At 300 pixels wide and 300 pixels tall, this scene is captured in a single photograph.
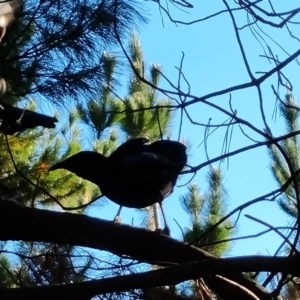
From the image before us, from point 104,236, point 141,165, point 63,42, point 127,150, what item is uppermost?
point 63,42

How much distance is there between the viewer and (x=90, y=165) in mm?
1873

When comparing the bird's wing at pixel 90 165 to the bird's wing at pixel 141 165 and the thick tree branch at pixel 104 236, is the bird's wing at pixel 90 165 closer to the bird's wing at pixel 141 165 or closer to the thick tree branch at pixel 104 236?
the bird's wing at pixel 141 165

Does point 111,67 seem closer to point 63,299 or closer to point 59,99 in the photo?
point 59,99

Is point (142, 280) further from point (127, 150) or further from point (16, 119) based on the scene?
point (16, 119)

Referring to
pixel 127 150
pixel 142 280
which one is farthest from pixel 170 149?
pixel 142 280

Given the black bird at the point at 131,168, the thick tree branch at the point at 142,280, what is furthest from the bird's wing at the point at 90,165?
the thick tree branch at the point at 142,280

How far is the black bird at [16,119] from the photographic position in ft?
6.64

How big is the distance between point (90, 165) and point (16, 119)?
301mm

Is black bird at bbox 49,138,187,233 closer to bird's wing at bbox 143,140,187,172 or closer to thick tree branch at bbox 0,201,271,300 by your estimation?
bird's wing at bbox 143,140,187,172

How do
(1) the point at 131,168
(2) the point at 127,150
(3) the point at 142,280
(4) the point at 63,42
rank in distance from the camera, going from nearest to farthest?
(3) the point at 142,280
(1) the point at 131,168
(2) the point at 127,150
(4) the point at 63,42

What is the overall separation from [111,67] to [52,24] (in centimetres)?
28

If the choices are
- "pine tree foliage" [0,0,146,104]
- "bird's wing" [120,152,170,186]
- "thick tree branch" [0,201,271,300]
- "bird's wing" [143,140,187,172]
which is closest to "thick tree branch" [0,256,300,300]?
"thick tree branch" [0,201,271,300]

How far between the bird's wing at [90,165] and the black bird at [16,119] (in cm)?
19

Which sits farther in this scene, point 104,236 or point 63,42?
point 63,42
